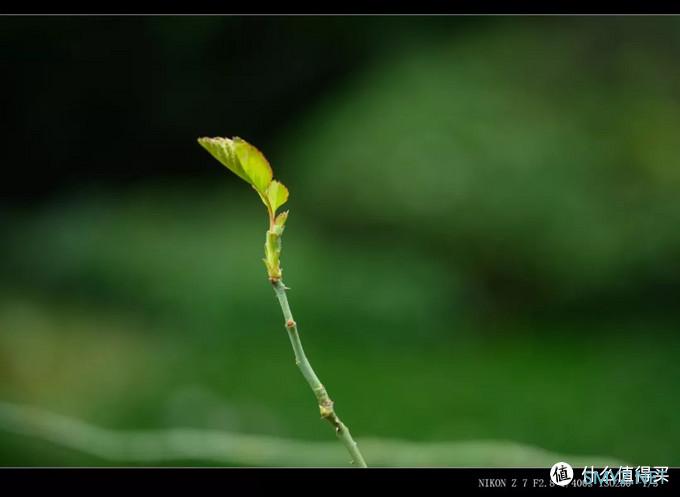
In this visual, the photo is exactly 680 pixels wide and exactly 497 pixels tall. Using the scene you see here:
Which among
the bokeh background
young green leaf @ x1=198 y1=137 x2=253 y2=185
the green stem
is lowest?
the green stem

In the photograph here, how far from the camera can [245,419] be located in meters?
1.37

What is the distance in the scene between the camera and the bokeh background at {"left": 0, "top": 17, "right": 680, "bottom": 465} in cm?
145

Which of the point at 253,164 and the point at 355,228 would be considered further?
the point at 355,228

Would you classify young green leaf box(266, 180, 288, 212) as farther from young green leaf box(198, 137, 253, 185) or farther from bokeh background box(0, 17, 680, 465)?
bokeh background box(0, 17, 680, 465)

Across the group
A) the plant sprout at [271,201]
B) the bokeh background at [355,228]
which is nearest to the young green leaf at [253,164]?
the plant sprout at [271,201]

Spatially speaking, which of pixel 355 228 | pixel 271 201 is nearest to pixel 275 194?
pixel 271 201

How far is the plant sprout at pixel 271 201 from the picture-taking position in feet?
0.98

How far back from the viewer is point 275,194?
32 centimetres

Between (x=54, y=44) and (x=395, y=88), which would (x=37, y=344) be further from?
(x=395, y=88)

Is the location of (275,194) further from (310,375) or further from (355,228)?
(355,228)

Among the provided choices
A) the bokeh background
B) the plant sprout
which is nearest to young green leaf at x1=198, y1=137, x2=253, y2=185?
the plant sprout

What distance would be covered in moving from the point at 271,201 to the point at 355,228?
1.50 metres
